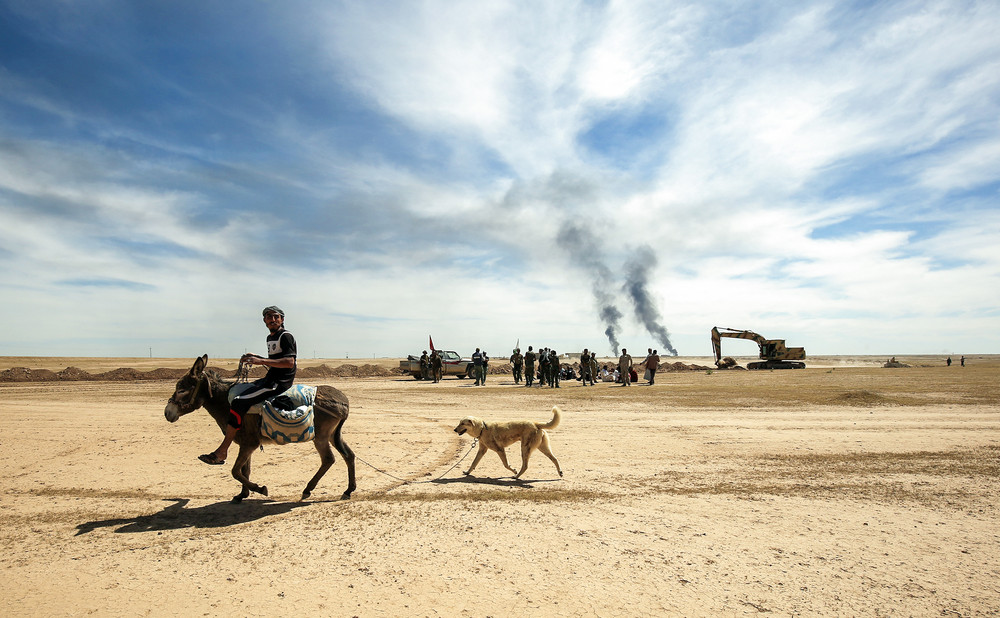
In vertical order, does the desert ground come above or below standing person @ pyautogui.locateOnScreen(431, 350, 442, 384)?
below

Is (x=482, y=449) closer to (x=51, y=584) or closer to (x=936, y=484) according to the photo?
(x=51, y=584)

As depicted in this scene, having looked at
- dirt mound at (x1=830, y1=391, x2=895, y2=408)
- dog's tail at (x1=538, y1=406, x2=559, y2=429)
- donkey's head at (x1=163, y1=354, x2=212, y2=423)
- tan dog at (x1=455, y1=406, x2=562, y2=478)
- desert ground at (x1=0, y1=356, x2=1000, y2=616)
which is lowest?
desert ground at (x1=0, y1=356, x2=1000, y2=616)

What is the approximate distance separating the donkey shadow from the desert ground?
41 mm

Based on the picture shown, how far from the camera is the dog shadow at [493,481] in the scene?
28.3 feet

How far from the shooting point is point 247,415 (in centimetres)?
711

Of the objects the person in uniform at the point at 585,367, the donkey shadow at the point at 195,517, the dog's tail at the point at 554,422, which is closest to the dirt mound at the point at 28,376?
the person in uniform at the point at 585,367

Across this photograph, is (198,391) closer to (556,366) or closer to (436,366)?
(556,366)

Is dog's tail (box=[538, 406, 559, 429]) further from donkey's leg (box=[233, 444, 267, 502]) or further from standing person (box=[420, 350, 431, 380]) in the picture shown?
standing person (box=[420, 350, 431, 380])

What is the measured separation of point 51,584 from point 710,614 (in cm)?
570

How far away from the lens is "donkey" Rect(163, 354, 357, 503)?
7141 mm

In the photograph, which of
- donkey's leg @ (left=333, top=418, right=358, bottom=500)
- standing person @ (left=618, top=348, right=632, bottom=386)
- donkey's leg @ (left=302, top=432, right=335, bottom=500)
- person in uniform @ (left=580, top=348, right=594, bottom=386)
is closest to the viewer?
donkey's leg @ (left=302, top=432, right=335, bottom=500)

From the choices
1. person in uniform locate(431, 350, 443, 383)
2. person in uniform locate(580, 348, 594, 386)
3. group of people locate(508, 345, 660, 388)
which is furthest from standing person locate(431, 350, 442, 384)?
person in uniform locate(580, 348, 594, 386)

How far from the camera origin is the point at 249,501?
7602 millimetres

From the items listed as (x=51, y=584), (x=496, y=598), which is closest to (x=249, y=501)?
(x=51, y=584)
